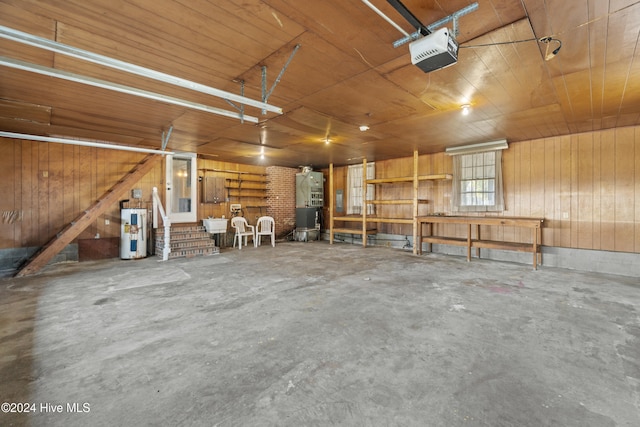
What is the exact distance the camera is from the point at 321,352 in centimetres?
248

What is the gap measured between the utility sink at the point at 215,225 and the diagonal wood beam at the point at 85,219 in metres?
2.08

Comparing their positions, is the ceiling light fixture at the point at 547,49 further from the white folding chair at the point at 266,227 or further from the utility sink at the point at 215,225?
the utility sink at the point at 215,225

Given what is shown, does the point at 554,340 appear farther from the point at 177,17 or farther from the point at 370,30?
the point at 177,17

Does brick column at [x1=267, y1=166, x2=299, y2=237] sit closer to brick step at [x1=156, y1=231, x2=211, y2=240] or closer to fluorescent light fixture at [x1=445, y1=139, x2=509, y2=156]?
brick step at [x1=156, y1=231, x2=211, y2=240]

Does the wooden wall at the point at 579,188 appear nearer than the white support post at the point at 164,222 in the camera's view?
Yes

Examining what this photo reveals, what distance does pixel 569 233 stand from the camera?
5.98 metres

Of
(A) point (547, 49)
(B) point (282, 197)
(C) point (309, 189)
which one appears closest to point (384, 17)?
(A) point (547, 49)

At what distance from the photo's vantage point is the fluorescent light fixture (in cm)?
650

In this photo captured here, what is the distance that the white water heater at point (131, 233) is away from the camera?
6699 millimetres

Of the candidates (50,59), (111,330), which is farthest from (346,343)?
(50,59)

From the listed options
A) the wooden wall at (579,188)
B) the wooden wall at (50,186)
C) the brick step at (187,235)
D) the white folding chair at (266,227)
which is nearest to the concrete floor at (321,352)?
the wooden wall at (579,188)

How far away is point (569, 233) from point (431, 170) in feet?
11.1

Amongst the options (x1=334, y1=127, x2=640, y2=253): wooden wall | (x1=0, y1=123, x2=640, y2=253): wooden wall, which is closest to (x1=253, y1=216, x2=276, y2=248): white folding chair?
(x1=0, y1=123, x2=640, y2=253): wooden wall

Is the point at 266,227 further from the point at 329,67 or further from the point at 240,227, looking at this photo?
the point at 329,67
